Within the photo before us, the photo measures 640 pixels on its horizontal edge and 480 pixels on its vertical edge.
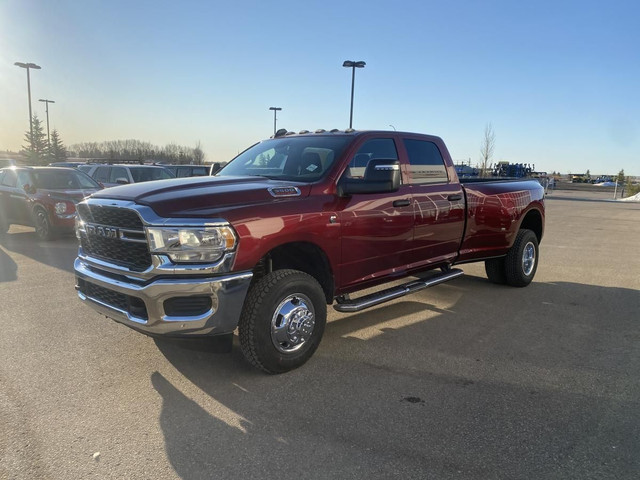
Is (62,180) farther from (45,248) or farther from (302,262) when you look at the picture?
(302,262)

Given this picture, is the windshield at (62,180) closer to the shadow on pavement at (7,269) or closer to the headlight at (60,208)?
the headlight at (60,208)

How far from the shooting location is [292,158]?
15.2 feet

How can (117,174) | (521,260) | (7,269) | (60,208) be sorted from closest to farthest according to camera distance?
(521,260) < (7,269) < (60,208) < (117,174)

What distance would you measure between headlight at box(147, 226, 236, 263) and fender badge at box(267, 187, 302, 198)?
648mm

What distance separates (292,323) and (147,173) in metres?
10.9

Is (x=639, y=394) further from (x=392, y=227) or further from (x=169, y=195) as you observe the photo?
(x=169, y=195)

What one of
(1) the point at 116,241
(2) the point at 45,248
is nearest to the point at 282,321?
(1) the point at 116,241

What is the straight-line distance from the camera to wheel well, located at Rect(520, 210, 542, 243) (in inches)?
277

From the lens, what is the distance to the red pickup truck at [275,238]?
3209mm

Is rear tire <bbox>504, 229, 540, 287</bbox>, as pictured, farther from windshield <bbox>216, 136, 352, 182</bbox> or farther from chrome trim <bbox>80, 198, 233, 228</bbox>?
chrome trim <bbox>80, 198, 233, 228</bbox>

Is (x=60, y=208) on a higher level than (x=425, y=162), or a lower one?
lower

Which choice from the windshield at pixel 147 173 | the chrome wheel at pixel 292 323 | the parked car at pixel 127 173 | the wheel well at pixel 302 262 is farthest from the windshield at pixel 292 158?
the windshield at pixel 147 173

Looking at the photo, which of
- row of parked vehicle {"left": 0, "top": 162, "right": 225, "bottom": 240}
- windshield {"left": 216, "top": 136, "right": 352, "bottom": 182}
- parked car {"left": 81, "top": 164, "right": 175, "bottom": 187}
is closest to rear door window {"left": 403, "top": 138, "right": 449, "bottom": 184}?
windshield {"left": 216, "top": 136, "right": 352, "bottom": 182}

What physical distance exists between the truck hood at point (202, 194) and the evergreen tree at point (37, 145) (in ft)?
162
